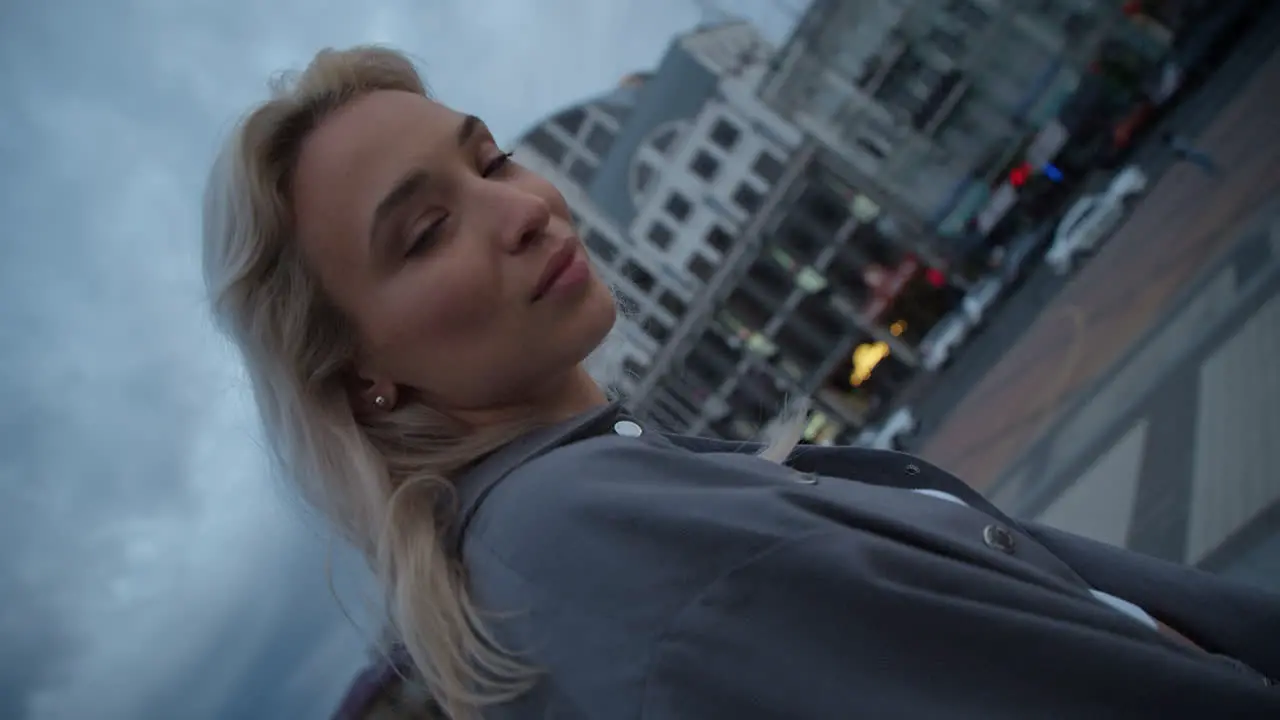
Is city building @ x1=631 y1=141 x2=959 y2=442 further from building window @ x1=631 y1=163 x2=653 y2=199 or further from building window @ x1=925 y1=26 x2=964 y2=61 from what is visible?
building window @ x1=631 y1=163 x2=653 y2=199

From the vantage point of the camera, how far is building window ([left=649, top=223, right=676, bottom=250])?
36.3m

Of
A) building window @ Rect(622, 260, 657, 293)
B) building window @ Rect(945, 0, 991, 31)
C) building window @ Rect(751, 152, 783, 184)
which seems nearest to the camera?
building window @ Rect(945, 0, 991, 31)

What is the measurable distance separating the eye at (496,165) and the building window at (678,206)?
3425cm

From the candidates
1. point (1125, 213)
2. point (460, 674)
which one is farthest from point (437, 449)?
point (1125, 213)

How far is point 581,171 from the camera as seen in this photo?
39.7 meters

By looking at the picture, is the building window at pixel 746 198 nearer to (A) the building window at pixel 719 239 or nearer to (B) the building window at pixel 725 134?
(A) the building window at pixel 719 239

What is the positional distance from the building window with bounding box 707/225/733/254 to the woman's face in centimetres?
3365

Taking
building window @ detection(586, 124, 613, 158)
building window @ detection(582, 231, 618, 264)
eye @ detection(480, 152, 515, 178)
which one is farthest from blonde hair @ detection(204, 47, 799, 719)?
building window @ detection(586, 124, 613, 158)

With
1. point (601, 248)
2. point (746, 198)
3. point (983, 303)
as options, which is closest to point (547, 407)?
point (983, 303)

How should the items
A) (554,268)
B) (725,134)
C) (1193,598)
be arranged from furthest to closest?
(725,134) < (1193,598) < (554,268)

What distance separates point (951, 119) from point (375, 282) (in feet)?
94.8

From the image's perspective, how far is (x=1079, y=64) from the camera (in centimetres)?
2347

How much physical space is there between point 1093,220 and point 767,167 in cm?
1823

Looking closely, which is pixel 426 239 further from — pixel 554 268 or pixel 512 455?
pixel 512 455
